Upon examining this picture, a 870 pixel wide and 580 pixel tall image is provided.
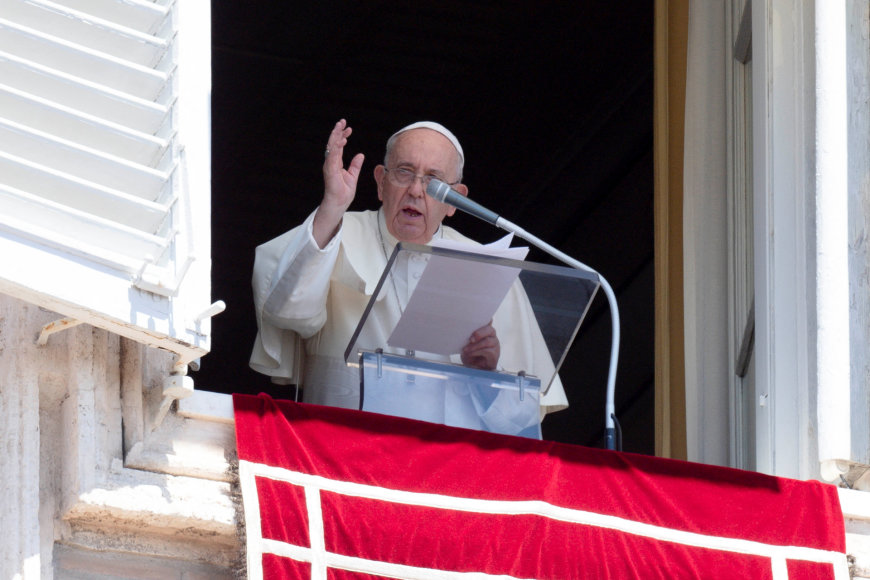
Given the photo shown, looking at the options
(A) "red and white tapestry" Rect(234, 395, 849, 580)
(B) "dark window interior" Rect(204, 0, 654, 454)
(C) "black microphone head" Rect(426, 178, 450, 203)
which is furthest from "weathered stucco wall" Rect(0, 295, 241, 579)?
(B) "dark window interior" Rect(204, 0, 654, 454)

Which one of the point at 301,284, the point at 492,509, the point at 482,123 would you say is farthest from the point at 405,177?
the point at 482,123

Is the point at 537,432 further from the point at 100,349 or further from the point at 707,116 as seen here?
the point at 707,116

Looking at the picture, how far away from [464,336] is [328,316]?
74cm

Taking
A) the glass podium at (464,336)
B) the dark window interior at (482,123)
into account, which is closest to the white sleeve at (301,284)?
the glass podium at (464,336)

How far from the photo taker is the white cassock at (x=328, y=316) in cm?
424

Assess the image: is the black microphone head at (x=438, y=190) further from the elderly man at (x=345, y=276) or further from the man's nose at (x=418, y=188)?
the man's nose at (x=418, y=188)

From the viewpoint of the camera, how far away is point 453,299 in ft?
12.6

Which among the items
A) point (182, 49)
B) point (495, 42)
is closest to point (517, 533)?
point (182, 49)

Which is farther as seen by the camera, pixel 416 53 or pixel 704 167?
pixel 416 53

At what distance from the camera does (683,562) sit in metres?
3.73

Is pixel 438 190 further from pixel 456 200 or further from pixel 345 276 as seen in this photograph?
pixel 345 276

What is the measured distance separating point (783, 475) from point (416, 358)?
0.94 meters

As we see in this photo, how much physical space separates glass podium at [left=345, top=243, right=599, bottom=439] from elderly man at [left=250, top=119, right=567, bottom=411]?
0.14 ft

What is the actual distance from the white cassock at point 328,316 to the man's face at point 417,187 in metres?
0.12
